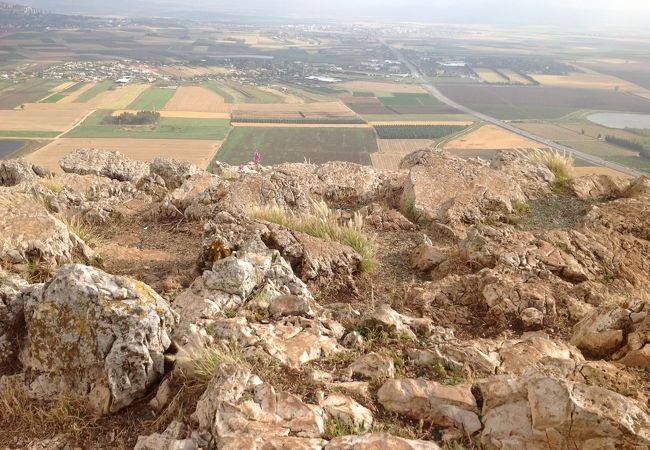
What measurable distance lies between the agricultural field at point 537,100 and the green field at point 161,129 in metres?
47.7

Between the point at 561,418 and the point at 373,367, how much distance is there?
180 centimetres

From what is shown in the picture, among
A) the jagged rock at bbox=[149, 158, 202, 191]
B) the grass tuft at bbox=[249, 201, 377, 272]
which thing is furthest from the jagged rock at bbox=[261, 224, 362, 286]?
the jagged rock at bbox=[149, 158, 202, 191]

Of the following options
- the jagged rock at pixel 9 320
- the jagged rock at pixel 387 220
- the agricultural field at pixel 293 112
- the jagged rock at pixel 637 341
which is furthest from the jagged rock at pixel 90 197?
the agricultural field at pixel 293 112

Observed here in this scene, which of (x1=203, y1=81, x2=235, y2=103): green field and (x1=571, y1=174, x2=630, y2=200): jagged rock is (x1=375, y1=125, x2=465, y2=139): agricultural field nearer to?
(x1=203, y1=81, x2=235, y2=103): green field

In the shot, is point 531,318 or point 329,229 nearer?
point 531,318

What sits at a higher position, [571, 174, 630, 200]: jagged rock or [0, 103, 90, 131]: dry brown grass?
[571, 174, 630, 200]: jagged rock

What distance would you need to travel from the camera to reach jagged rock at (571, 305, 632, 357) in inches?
205

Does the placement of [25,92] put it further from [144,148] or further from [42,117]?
[144,148]

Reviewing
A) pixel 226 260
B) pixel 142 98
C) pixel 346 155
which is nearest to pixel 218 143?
pixel 346 155

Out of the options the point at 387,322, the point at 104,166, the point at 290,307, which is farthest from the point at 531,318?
the point at 104,166

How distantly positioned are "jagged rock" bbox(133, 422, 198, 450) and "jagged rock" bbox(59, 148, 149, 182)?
13339 millimetres

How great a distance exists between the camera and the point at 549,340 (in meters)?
5.50

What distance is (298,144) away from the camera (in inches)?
2349

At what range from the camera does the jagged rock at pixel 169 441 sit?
3709mm
